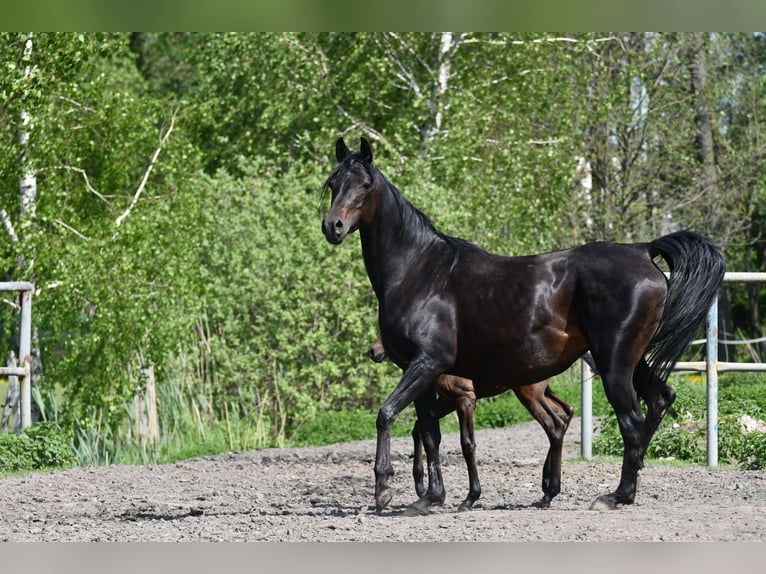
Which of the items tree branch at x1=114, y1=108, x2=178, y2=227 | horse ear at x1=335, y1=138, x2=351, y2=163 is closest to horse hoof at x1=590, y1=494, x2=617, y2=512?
horse ear at x1=335, y1=138, x2=351, y2=163

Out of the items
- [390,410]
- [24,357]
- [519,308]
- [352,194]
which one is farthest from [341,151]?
[24,357]

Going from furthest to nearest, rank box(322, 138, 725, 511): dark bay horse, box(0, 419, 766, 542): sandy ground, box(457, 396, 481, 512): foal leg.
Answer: box(457, 396, 481, 512): foal leg < box(322, 138, 725, 511): dark bay horse < box(0, 419, 766, 542): sandy ground

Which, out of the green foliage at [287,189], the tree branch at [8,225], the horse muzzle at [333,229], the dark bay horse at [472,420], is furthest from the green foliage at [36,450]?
the horse muzzle at [333,229]

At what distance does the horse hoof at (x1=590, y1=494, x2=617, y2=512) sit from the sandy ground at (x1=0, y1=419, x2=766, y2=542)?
0.06 metres

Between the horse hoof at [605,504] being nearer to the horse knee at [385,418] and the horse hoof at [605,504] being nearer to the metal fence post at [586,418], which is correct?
the horse knee at [385,418]

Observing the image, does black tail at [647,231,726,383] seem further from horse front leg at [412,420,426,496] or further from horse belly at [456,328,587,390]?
horse front leg at [412,420,426,496]

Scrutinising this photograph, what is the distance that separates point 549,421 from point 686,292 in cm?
153

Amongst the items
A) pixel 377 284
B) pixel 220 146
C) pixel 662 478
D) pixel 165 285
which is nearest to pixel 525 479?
pixel 662 478

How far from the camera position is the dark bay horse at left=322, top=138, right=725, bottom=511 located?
6.73 m

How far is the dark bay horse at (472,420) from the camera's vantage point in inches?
290

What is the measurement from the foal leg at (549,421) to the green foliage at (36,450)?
493cm

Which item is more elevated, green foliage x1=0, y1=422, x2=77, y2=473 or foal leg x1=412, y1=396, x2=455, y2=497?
foal leg x1=412, y1=396, x2=455, y2=497
